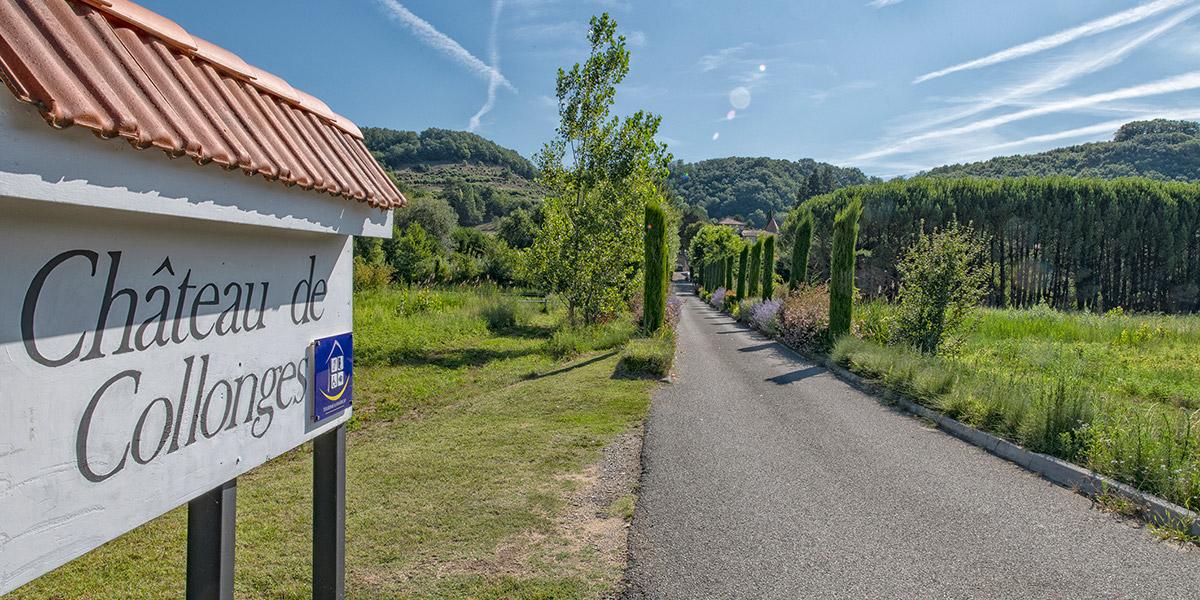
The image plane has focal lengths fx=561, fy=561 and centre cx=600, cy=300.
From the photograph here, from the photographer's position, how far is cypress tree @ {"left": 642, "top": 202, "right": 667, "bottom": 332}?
13.9m

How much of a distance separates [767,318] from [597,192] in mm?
6980

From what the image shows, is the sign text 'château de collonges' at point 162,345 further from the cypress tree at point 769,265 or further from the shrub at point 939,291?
the cypress tree at point 769,265

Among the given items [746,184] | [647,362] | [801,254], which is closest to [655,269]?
[647,362]

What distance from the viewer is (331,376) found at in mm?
2467

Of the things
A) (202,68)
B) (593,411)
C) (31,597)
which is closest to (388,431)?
(593,411)

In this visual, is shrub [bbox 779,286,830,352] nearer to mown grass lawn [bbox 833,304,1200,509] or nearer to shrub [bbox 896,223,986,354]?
mown grass lawn [bbox 833,304,1200,509]

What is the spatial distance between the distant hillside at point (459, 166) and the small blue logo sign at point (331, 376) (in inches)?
3159

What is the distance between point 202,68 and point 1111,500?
6.74 m

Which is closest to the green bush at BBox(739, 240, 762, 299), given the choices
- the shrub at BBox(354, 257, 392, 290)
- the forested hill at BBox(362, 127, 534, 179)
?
the shrub at BBox(354, 257, 392, 290)

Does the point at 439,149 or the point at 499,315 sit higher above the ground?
the point at 439,149

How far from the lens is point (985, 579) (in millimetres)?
3566

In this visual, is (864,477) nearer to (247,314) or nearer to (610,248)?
(247,314)

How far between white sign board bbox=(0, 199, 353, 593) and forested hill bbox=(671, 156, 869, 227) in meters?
127

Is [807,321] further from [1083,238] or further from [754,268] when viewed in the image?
[1083,238]
